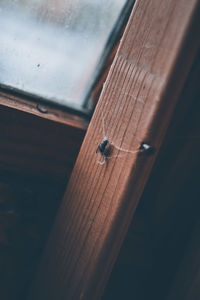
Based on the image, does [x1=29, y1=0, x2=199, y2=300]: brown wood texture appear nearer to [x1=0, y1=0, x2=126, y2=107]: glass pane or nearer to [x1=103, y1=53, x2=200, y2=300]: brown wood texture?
[x1=0, y1=0, x2=126, y2=107]: glass pane

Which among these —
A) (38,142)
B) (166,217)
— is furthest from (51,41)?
(166,217)

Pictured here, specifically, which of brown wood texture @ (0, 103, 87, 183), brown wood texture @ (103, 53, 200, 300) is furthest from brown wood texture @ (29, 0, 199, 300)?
brown wood texture @ (103, 53, 200, 300)

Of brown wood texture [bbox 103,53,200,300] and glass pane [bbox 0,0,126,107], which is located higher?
glass pane [bbox 0,0,126,107]

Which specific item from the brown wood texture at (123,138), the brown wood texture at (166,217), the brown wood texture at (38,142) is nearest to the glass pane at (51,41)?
the brown wood texture at (38,142)

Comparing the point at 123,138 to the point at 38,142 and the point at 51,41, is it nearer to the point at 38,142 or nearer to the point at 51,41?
the point at 38,142

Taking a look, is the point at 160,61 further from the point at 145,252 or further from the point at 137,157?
the point at 145,252

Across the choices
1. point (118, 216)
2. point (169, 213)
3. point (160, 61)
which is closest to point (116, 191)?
point (118, 216)

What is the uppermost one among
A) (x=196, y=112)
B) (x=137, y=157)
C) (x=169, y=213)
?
(x=196, y=112)
